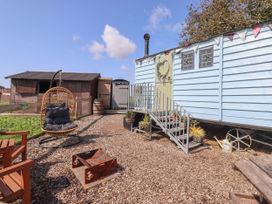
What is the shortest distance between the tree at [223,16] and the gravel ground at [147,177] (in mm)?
4831

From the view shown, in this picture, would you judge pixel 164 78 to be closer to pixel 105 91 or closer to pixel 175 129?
pixel 175 129

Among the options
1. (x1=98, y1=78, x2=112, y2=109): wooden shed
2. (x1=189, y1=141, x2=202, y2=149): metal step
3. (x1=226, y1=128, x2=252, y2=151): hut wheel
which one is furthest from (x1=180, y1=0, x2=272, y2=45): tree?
(x1=98, y1=78, x2=112, y2=109): wooden shed

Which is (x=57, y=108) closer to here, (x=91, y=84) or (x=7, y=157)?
(x=7, y=157)

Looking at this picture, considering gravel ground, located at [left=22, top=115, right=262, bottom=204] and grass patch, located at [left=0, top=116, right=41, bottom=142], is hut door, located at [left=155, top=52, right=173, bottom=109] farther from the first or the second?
grass patch, located at [left=0, top=116, right=41, bottom=142]

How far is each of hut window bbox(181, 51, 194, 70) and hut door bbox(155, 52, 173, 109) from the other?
0.55 metres

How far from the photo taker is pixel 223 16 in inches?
367

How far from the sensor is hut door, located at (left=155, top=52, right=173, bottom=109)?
6773mm

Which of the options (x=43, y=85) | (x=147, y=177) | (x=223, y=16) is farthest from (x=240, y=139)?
(x=43, y=85)

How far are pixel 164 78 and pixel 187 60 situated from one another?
120cm

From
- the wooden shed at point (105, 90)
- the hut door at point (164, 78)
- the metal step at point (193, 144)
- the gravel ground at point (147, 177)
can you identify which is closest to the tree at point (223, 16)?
the hut door at point (164, 78)

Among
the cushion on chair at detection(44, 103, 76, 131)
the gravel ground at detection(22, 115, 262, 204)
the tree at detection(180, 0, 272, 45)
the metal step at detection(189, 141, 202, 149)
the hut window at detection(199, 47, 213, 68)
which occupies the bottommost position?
the gravel ground at detection(22, 115, 262, 204)

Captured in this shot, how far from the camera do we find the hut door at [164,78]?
677 cm

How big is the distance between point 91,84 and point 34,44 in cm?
388

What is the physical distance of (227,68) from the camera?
4.97 metres
